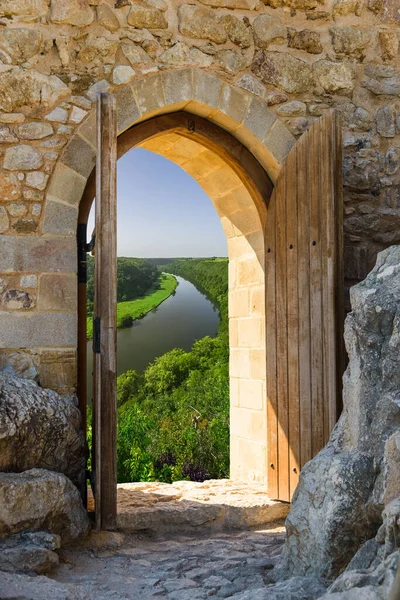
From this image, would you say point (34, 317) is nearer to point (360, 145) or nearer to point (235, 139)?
point (235, 139)

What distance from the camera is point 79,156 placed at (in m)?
3.73

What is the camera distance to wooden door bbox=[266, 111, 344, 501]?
3797 mm

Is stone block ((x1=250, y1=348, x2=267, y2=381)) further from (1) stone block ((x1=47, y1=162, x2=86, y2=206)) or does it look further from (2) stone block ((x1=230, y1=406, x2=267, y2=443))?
(1) stone block ((x1=47, y1=162, x2=86, y2=206))

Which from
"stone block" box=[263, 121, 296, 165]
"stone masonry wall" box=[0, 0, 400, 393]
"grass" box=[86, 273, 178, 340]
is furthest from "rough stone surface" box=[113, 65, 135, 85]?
"grass" box=[86, 273, 178, 340]

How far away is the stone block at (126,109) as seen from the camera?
150 inches

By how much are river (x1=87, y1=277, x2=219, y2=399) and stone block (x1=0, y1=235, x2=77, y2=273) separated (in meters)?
6.20

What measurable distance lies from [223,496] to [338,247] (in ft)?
5.58

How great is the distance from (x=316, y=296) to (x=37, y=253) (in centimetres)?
158

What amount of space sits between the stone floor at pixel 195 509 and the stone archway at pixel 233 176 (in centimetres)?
47

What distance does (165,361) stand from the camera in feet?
31.9

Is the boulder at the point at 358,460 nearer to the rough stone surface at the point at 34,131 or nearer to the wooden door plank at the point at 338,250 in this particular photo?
the wooden door plank at the point at 338,250

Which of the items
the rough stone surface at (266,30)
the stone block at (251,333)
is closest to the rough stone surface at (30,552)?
the stone block at (251,333)

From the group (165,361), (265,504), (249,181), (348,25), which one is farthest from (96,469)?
(165,361)

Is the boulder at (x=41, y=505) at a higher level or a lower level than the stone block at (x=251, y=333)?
lower
